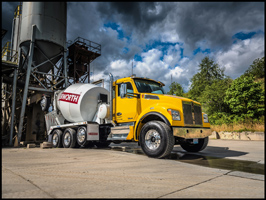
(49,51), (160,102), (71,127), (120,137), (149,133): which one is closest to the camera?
(149,133)

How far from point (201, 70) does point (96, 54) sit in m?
30.1

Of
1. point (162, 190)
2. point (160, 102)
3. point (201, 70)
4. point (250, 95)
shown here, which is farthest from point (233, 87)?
point (201, 70)

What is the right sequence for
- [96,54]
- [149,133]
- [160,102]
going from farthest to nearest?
1. [96,54]
2. [160,102]
3. [149,133]

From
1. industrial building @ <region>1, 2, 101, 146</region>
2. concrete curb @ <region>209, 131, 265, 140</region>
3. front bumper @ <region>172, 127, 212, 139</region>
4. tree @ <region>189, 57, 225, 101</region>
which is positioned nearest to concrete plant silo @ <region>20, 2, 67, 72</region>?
industrial building @ <region>1, 2, 101, 146</region>

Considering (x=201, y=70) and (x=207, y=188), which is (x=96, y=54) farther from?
(x=201, y=70)

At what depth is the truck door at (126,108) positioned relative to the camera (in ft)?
24.1

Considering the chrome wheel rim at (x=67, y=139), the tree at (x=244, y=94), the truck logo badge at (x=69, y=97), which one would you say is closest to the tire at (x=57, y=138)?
the chrome wheel rim at (x=67, y=139)

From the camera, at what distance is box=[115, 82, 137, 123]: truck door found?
734 centimetres

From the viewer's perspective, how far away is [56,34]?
50.7ft

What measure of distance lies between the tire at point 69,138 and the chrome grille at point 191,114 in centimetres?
597

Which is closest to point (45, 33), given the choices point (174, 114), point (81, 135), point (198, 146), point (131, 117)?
point (81, 135)

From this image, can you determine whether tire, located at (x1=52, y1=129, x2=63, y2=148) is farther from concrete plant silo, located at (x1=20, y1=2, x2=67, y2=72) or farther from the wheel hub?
concrete plant silo, located at (x1=20, y1=2, x2=67, y2=72)

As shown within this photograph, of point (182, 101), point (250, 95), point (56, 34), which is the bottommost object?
point (182, 101)

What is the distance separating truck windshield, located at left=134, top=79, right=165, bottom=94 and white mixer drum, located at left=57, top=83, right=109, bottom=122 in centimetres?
307
